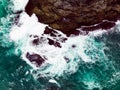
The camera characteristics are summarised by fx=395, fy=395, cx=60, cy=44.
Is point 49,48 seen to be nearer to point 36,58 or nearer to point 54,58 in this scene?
point 54,58

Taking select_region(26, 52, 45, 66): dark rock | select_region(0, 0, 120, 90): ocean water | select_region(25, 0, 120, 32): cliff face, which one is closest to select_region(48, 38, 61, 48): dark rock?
select_region(0, 0, 120, 90): ocean water

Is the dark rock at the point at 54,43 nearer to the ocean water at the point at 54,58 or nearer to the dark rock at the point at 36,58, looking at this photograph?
the ocean water at the point at 54,58

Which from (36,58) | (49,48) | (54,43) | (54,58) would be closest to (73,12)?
(54,43)

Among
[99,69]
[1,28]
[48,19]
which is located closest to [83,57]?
[99,69]

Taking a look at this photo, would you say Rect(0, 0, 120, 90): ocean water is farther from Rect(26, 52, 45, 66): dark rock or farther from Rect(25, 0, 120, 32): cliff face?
Rect(25, 0, 120, 32): cliff face

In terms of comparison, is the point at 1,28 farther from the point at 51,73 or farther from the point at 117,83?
the point at 117,83

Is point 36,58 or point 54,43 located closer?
point 36,58
